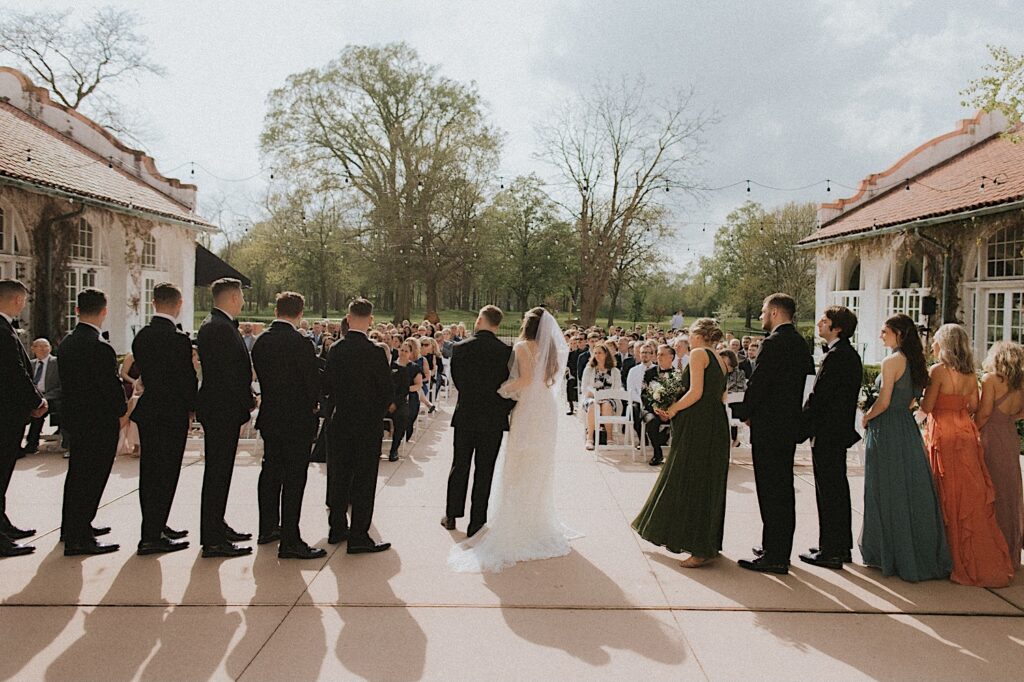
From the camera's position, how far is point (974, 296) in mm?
18000

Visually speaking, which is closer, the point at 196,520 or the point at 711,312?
the point at 196,520

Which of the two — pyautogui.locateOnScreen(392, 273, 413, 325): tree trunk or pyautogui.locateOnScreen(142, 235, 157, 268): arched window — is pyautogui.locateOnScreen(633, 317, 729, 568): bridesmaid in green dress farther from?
pyautogui.locateOnScreen(392, 273, 413, 325): tree trunk

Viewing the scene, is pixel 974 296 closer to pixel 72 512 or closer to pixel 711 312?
pixel 72 512

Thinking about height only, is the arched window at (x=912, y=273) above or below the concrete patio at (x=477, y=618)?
above

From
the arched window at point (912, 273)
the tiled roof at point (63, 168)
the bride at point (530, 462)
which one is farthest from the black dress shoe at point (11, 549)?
the arched window at point (912, 273)

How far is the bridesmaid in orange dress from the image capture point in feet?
17.3

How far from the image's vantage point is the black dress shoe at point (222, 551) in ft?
18.3

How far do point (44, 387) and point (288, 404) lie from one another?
549cm

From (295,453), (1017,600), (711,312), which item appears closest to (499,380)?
(295,453)

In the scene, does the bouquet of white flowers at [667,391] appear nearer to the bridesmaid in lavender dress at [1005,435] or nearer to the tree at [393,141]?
the bridesmaid in lavender dress at [1005,435]

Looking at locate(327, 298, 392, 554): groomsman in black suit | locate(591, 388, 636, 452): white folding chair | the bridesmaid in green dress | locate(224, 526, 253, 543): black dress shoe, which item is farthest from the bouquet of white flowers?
locate(224, 526, 253, 543): black dress shoe

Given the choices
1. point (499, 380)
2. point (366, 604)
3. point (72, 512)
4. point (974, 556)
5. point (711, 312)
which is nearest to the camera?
point (366, 604)

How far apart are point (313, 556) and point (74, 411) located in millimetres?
2134

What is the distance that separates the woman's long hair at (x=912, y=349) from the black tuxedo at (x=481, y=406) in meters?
3.07
